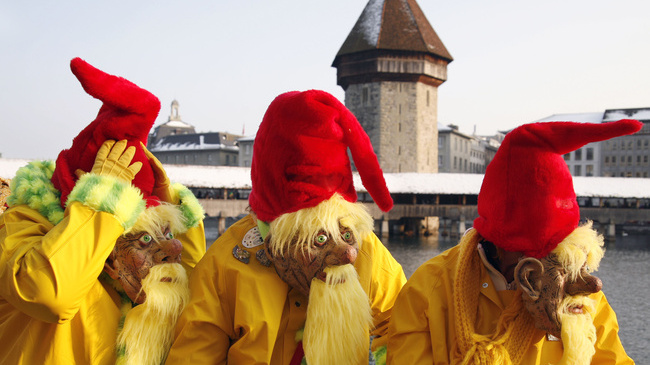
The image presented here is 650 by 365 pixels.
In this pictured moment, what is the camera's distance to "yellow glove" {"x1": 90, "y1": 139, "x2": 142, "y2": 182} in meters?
1.91

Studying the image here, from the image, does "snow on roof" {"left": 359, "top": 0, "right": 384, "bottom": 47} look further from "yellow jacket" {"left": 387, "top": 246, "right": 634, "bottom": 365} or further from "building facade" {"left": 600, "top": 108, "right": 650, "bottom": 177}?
"building facade" {"left": 600, "top": 108, "right": 650, "bottom": 177}

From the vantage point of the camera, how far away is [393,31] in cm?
2934

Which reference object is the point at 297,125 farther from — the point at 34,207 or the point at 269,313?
the point at 34,207

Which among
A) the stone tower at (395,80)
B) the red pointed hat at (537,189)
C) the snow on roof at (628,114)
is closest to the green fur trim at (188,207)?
the red pointed hat at (537,189)

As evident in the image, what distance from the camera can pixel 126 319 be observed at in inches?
75.4

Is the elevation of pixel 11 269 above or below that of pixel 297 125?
below

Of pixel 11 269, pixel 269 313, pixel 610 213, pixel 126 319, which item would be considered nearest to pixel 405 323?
pixel 269 313

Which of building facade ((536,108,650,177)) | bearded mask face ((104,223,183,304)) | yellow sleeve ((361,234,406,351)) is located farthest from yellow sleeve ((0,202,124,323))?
building facade ((536,108,650,177))

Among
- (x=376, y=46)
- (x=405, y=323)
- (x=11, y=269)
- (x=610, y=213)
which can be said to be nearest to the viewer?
(x=11, y=269)

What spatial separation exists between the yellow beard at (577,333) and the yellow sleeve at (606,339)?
0.13m

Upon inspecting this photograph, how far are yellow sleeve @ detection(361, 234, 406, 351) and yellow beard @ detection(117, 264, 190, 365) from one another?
2.49 feet

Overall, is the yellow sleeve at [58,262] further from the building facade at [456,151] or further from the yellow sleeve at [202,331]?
the building facade at [456,151]

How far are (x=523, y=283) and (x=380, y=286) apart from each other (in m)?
0.66

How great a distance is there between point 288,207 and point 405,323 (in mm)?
575
